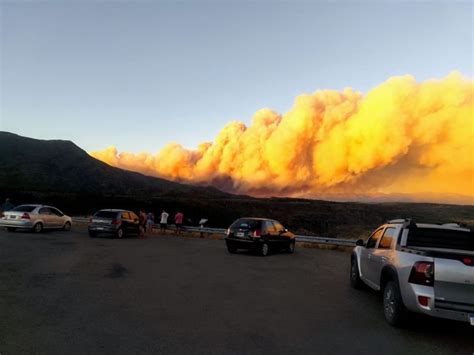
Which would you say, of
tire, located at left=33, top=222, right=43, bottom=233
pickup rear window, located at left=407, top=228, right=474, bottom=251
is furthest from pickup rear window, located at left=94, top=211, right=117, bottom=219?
pickup rear window, located at left=407, top=228, right=474, bottom=251

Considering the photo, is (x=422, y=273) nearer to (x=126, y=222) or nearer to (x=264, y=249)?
(x=264, y=249)

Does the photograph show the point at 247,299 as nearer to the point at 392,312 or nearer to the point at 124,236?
the point at 392,312

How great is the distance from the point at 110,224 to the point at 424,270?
62.6 feet

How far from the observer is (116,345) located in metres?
5.40

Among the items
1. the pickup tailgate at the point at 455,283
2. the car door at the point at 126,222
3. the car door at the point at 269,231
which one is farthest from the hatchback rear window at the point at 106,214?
the pickup tailgate at the point at 455,283

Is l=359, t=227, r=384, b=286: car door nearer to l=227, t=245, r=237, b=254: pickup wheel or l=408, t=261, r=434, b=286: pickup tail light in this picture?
l=408, t=261, r=434, b=286: pickup tail light

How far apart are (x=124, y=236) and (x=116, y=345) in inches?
773

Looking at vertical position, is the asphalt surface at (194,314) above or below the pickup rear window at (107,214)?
below

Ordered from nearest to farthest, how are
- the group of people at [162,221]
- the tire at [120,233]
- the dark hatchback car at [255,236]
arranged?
the dark hatchback car at [255,236], the tire at [120,233], the group of people at [162,221]

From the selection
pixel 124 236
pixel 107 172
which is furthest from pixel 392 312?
pixel 107 172

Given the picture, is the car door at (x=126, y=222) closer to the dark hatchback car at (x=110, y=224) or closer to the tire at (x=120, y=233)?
the dark hatchback car at (x=110, y=224)

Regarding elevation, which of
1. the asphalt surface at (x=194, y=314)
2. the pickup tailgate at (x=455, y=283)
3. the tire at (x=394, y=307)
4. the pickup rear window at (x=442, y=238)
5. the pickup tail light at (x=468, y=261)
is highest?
the pickup rear window at (x=442, y=238)

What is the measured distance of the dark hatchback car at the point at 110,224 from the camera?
74.5ft

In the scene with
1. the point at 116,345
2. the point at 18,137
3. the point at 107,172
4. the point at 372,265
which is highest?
the point at 18,137
